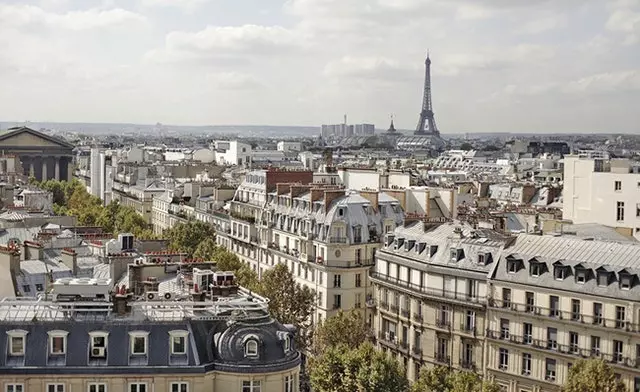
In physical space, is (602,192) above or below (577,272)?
above

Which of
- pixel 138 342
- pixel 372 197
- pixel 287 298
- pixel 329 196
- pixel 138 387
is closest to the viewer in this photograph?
pixel 138 387

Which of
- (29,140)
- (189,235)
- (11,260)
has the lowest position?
(189,235)

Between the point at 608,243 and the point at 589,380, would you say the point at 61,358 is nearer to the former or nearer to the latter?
the point at 589,380

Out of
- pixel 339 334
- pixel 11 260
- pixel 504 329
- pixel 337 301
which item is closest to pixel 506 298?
pixel 504 329

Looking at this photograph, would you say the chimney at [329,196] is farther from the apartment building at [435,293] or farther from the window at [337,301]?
the apartment building at [435,293]

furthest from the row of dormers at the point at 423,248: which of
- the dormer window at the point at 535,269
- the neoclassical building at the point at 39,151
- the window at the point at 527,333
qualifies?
the neoclassical building at the point at 39,151

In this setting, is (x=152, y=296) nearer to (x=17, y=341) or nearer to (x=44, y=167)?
(x=17, y=341)
